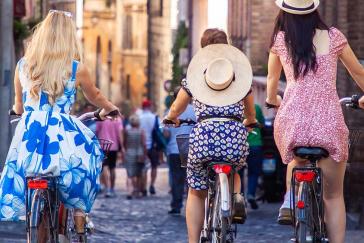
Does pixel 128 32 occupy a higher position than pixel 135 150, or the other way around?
pixel 135 150

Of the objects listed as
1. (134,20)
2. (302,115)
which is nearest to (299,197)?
(302,115)

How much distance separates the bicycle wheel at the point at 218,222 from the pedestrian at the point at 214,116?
0.25 metres

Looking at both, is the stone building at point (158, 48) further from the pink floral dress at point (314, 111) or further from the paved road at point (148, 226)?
the pink floral dress at point (314, 111)

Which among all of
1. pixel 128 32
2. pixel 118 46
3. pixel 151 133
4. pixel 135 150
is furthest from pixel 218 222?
pixel 118 46

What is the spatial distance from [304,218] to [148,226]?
8.86 m

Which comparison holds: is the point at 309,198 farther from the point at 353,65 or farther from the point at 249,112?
the point at 249,112

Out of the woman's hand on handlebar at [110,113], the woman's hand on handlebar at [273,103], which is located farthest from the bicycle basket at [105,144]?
the woman's hand on handlebar at [273,103]

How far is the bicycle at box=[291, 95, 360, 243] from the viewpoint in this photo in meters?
9.62

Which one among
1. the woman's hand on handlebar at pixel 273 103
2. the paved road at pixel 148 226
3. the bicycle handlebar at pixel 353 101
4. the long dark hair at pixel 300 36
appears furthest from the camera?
the paved road at pixel 148 226

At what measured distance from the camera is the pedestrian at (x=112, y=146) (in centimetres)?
2653

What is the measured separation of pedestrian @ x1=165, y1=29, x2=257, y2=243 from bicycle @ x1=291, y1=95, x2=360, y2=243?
97 centimetres

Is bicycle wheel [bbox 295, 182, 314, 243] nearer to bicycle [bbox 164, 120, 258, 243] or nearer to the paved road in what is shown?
bicycle [bbox 164, 120, 258, 243]

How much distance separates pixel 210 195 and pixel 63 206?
3.93 ft

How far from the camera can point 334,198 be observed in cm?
1009
